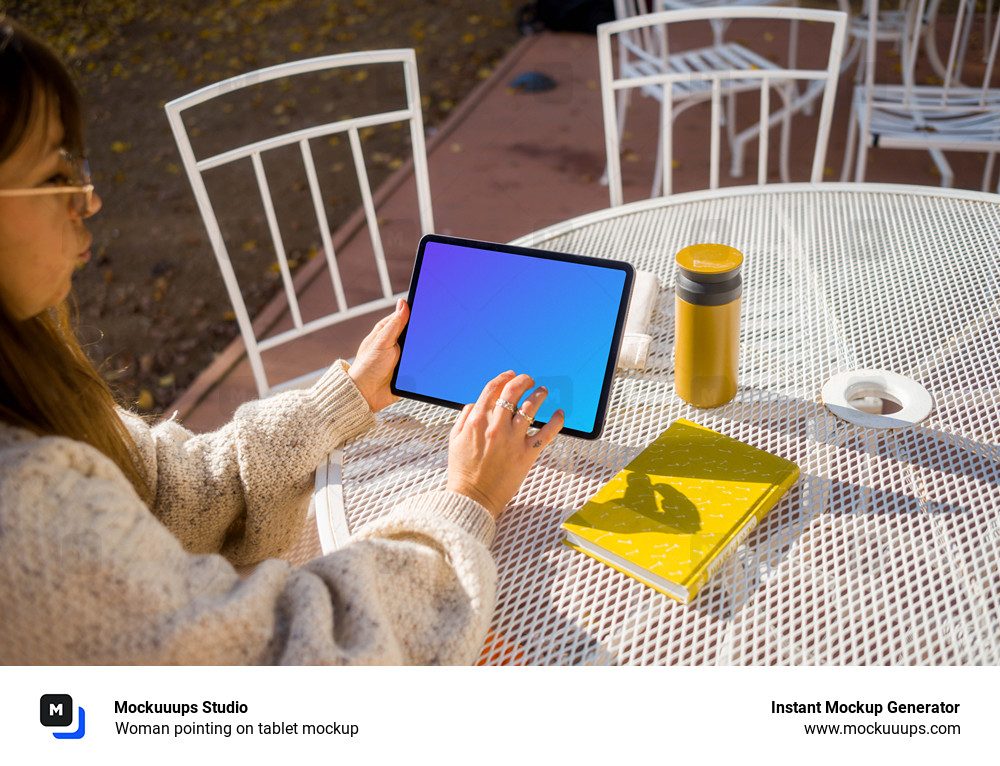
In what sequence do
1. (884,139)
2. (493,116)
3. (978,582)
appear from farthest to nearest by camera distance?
(493,116), (884,139), (978,582)

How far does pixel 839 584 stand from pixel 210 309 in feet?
10.1

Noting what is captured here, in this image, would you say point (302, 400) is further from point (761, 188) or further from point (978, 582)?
point (761, 188)

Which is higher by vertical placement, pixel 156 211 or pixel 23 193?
pixel 23 193

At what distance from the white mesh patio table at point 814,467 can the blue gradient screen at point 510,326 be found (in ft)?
0.25

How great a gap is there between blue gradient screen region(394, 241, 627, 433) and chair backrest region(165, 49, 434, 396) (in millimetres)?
757

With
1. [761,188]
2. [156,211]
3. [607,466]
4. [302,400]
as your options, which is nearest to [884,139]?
[761,188]

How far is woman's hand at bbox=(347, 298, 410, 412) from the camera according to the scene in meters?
1.33

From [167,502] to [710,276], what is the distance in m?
0.92

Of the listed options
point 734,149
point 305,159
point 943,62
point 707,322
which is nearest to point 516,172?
point 734,149

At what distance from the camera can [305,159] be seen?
1.98m

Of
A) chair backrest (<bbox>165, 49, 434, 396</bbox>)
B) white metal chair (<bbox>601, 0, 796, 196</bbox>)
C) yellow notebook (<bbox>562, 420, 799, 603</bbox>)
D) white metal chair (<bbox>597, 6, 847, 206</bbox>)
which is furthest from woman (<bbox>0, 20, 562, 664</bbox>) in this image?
white metal chair (<bbox>601, 0, 796, 196</bbox>)

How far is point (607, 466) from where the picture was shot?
3.87ft

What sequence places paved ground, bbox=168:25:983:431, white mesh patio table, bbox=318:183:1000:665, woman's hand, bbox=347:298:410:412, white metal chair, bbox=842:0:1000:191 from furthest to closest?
paved ground, bbox=168:25:983:431, white metal chair, bbox=842:0:1000:191, woman's hand, bbox=347:298:410:412, white mesh patio table, bbox=318:183:1000:665
